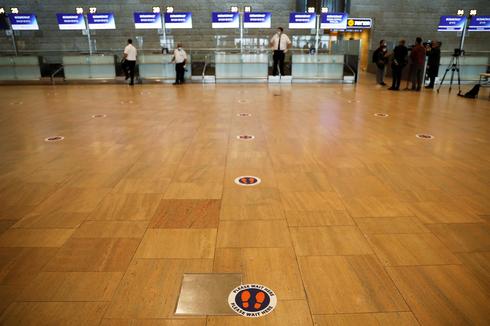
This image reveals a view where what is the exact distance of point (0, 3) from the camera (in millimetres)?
18297

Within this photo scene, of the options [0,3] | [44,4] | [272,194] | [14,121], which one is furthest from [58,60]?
[272,194]

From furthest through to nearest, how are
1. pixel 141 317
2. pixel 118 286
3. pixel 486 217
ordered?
pixel 486 217 → pixel 118 286 → pixel 141 317

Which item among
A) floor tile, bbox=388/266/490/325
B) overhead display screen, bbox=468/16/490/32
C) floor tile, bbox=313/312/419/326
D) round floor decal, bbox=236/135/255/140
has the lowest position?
floor tile, bbox=313/312/419/326

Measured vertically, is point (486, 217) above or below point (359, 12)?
below

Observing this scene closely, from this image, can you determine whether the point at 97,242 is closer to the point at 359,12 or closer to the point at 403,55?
the point at 403,55

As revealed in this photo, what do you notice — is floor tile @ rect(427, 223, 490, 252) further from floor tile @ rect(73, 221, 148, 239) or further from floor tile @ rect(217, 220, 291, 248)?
floor tile @ rect(73, 221, 148, 239)

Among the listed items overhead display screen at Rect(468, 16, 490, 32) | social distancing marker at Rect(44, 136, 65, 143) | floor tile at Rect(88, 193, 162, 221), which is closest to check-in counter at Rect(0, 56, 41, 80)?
social distancing marker at Rect(44, 136, 65, 143)

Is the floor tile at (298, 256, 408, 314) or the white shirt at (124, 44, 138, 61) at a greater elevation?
the white shirt at (124, 44, 138, 61)

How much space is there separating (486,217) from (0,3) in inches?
904

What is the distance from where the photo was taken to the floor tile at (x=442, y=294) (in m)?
1.82

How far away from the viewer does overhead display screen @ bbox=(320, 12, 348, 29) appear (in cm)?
1572

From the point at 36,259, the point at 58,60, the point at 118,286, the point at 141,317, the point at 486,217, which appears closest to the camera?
the point at 141,317

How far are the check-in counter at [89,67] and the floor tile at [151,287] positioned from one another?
14.0 meters

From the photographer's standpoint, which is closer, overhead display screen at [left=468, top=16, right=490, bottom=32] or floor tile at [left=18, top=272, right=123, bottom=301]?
floor tile at [left=18, top=272, right=123, bottom=301]
